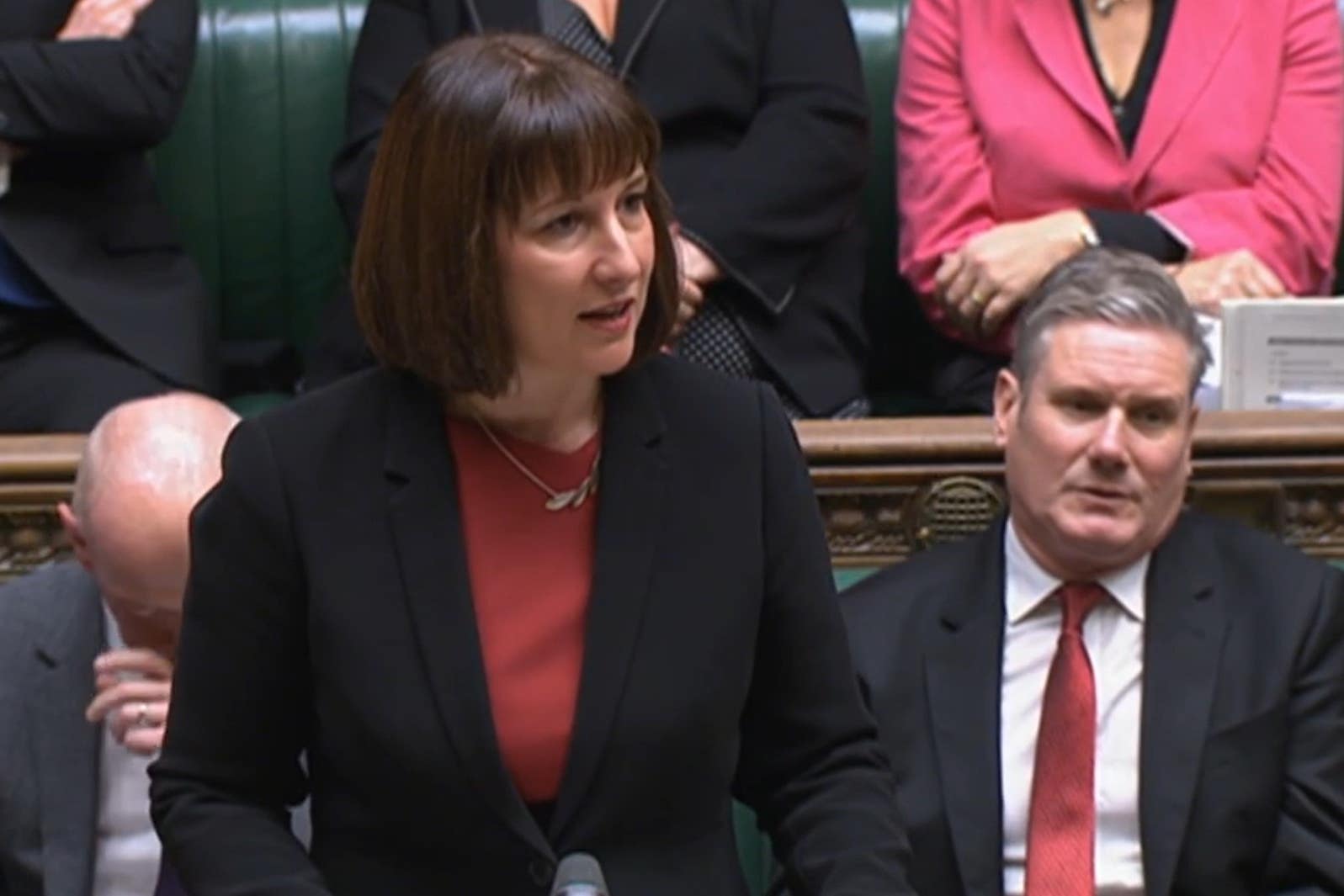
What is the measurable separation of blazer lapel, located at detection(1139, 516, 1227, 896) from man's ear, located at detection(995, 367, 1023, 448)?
198 millimetres

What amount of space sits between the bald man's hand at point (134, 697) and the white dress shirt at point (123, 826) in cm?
7

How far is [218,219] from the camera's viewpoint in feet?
12.7

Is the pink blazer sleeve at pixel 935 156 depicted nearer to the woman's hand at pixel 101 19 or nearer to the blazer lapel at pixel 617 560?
the woman's hand at pixel 101 19

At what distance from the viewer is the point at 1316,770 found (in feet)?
8.30

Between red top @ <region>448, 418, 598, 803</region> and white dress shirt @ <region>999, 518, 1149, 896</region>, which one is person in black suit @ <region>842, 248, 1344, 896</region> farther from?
red top @ <region>448, 418, 598, 803</region>

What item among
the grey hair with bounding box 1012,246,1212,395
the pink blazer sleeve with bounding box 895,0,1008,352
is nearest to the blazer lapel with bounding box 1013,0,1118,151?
the pink blazer sleeve with bounding box 895,0,1008,352

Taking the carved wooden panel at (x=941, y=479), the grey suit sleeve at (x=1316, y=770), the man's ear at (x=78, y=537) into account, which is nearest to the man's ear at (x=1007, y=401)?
the carved wooden panel at (x=941, y=479)

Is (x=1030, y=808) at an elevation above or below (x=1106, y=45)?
below

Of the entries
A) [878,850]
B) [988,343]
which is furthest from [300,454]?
[988,343]

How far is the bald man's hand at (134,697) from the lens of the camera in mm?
2254

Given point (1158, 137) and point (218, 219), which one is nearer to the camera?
point (1158, 137)

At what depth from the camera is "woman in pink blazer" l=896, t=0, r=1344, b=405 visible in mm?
3432

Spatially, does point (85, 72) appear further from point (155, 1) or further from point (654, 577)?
point (654, 577)

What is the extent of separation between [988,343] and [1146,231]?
0.79 feet
